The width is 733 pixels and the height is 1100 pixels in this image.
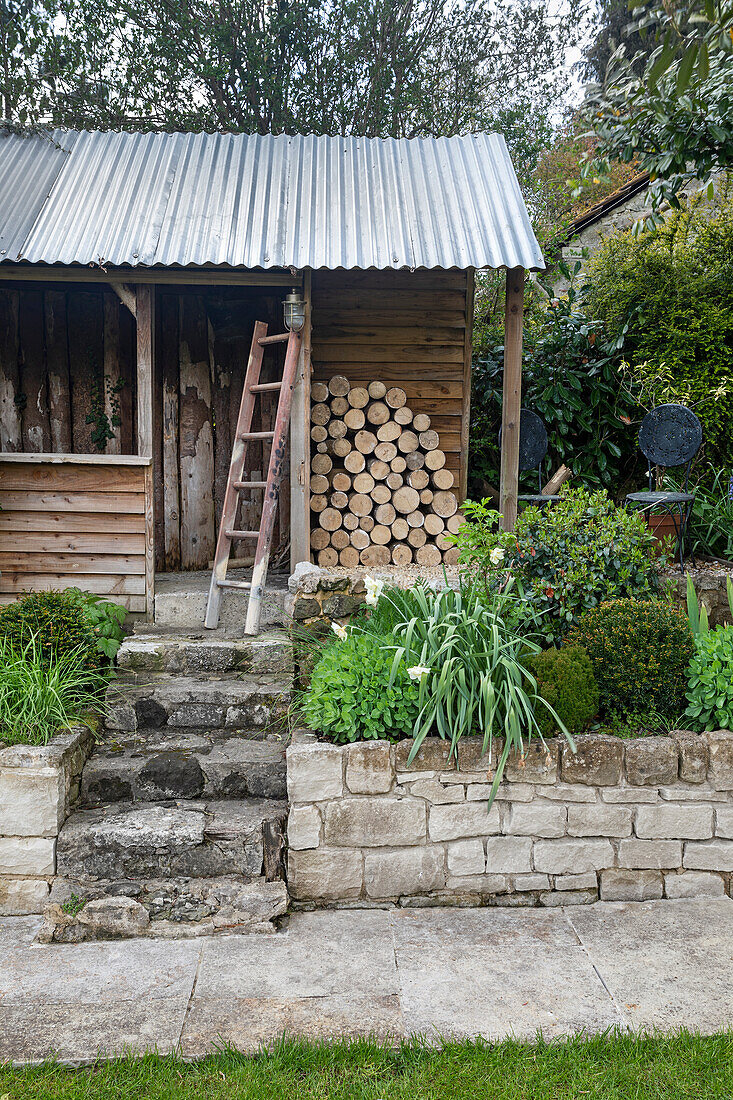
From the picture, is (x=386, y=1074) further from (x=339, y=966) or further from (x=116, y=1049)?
(x=116, y=1049)

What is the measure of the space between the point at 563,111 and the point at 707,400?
30.1ft

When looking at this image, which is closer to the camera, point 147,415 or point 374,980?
point 374,980

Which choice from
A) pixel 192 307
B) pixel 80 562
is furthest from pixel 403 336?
pixel 80 562

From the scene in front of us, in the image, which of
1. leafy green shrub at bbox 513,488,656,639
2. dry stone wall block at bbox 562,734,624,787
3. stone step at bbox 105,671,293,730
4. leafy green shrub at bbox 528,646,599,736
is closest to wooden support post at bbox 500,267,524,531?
leafy green shrub at bbox 513,488,656,639

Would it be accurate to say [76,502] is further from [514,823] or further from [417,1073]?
[417,1073]

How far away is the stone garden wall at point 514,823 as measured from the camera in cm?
357

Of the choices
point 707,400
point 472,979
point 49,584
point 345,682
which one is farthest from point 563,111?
point 472,979

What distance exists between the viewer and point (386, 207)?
6238mm

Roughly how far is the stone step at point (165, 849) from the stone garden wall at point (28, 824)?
0.07 m

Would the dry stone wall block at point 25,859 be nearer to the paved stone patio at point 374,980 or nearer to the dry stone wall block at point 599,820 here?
the paved stone patio at point 374,980

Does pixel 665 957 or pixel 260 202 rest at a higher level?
pixel 260 202

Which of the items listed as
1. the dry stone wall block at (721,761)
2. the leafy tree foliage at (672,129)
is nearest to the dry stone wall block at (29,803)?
the dry stone wall block at (721,761)

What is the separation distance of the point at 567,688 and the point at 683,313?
496 cm

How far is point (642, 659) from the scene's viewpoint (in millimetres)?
3836
